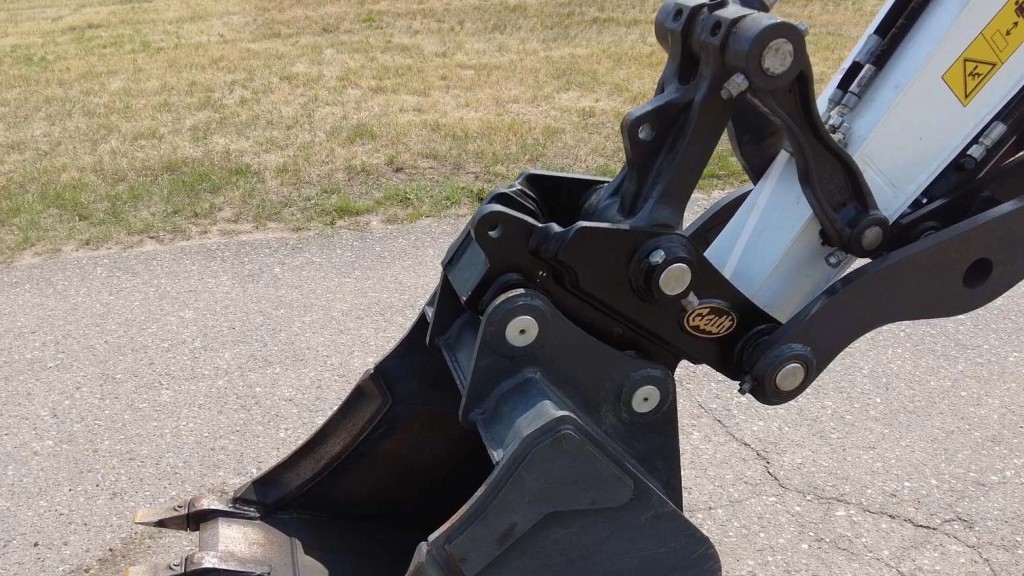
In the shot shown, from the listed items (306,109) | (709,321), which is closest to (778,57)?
(709,321)

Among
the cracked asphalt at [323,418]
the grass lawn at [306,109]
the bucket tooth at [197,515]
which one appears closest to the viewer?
the bucket tooth at [197,515]

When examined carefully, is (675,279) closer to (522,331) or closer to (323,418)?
(522,331)

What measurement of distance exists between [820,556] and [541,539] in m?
1.64

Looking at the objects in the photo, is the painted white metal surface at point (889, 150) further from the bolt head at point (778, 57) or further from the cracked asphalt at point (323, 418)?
the cracked asphalt at point (323, 418)

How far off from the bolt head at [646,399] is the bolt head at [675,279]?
215 mm

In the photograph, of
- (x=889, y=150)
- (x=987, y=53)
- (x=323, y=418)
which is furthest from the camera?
(x=323, y=418)

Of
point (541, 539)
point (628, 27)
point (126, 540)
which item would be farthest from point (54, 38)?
point (541, 539)

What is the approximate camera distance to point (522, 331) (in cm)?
190

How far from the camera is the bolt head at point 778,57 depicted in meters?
1.80

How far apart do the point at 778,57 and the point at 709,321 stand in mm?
586

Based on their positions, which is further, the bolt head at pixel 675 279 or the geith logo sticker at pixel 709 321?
the geith logo sticker at pixel 709 321

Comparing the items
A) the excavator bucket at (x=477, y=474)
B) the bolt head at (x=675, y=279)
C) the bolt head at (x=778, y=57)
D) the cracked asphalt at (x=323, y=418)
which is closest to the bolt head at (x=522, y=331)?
the excavator bucket at (x=477, y=474)

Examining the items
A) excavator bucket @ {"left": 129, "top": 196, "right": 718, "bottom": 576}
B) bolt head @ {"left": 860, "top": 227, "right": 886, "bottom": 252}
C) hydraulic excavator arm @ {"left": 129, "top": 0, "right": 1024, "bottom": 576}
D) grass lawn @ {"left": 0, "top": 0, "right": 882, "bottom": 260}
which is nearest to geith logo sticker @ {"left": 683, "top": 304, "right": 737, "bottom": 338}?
hydraulic excavator arm @ {"left": 129, "top": 0, "right": 1024, "bottom": 576}

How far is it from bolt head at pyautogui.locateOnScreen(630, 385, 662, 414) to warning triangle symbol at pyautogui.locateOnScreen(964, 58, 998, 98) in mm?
914
